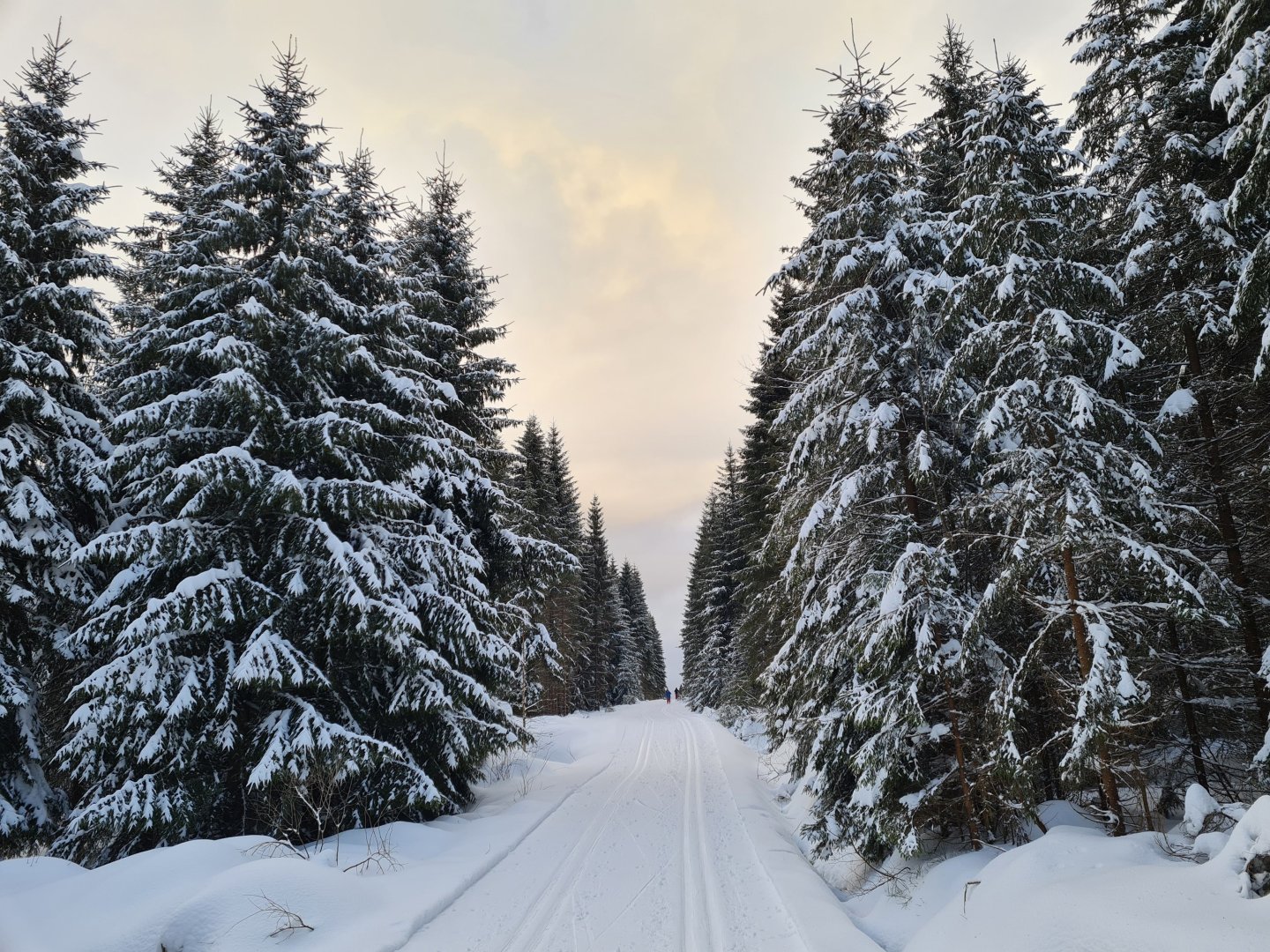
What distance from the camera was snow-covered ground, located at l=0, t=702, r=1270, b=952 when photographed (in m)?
4.52

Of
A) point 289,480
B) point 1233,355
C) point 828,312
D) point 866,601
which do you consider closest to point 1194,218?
point 1233,355

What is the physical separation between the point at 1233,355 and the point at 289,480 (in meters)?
14.4

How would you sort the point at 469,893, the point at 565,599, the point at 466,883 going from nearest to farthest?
the point at 469,893
the point at 466,883
the point at 565,599

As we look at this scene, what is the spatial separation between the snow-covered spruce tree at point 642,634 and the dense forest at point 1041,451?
47.4 m

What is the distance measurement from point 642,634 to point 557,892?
60.1m

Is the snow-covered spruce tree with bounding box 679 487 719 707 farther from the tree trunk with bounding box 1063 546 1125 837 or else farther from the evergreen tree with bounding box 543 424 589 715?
the tree trunk with bounding box 1063 546 1125 837

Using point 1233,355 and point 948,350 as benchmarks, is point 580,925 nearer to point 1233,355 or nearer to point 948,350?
point 948,350

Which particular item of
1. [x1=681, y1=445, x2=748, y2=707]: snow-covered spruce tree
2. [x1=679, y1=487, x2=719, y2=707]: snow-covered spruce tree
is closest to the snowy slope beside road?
[x1=681, y1=445, x2=748, y2=707]: snow-covered spruce tree

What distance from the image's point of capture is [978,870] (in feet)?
22.8

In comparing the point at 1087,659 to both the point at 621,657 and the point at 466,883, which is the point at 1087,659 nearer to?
the point at 466,883

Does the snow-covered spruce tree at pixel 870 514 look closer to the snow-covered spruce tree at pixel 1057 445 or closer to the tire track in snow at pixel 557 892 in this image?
the snow-covered spruce tree at pixel 1057 445

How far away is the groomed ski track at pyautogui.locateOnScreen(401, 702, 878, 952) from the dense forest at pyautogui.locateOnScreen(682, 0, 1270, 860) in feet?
4.69

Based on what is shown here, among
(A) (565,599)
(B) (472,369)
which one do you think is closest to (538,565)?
(B) (472,369)

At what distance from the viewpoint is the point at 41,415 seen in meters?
10.2
